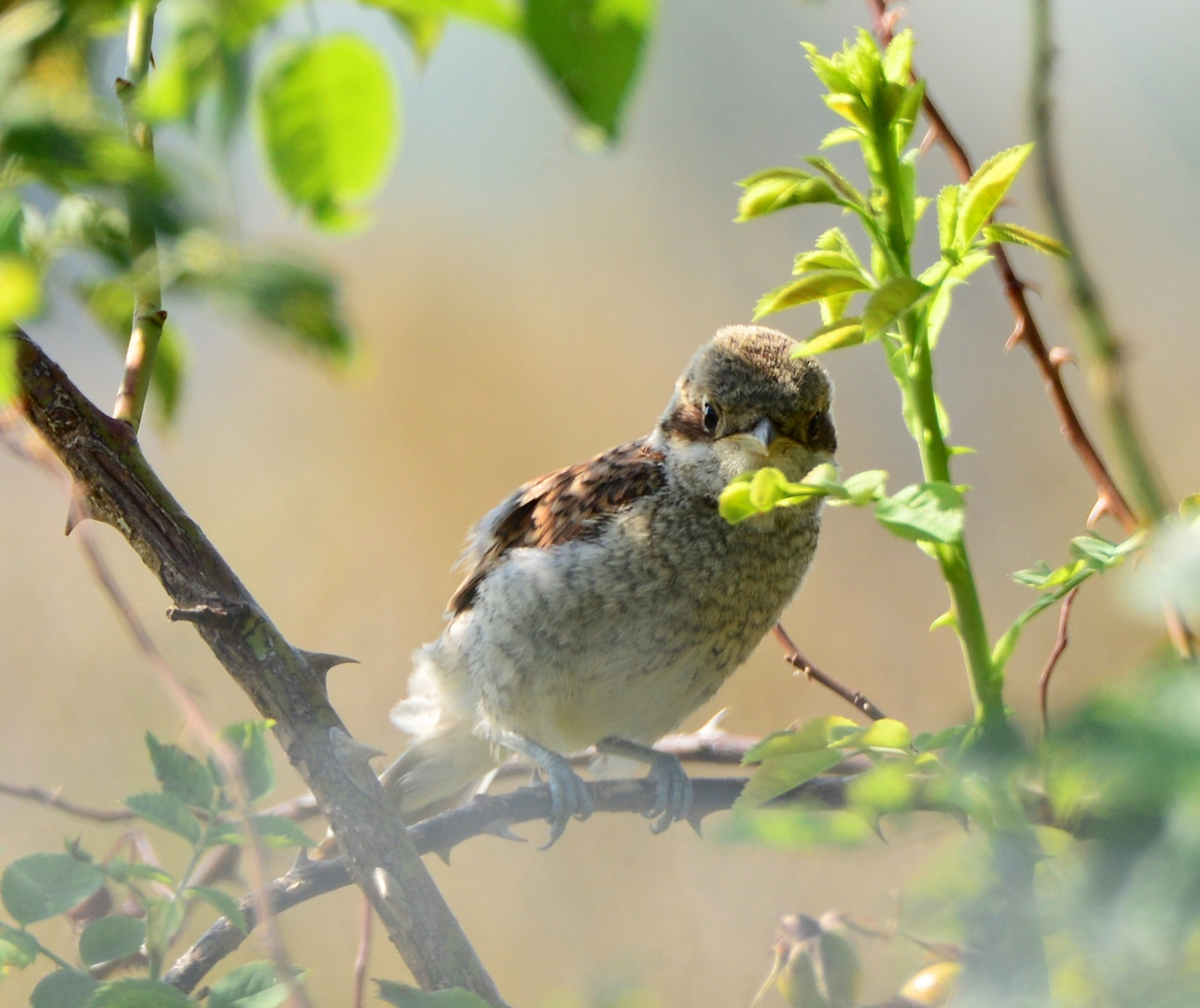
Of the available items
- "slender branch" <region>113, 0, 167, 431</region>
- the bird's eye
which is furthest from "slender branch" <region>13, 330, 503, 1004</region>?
the bird's eye

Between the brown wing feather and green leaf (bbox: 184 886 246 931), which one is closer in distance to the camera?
green leaf (bbox: 184 886 246 931)

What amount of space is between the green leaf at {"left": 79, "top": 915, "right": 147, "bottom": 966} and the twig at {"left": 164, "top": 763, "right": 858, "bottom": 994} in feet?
0.09

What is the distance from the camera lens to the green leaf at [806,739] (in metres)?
0.45

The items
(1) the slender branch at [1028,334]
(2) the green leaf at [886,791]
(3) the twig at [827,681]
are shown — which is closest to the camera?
(2) the green leaf at [886,791]

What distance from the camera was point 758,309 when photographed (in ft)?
1.49

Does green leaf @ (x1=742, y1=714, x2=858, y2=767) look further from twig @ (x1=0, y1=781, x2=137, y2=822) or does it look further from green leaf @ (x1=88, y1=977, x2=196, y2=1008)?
twig @ (x1=0, y1=781, x2=137, y2=822)

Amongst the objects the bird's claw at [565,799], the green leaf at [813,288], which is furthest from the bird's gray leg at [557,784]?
the green leaf at [813,288]

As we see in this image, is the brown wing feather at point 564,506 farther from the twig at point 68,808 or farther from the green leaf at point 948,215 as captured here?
the green leaf at point 948,215

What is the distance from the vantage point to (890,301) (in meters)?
0.39

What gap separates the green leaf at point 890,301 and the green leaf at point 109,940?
1.37 feet

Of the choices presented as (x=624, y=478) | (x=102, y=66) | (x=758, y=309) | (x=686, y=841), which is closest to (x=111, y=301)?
(x=102, y=66)

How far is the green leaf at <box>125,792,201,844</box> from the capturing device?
51 centimetres

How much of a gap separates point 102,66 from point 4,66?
0.29 ft

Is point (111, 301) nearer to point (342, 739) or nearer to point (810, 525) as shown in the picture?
point (342, 739)
